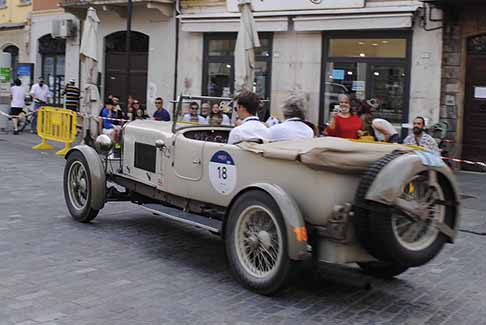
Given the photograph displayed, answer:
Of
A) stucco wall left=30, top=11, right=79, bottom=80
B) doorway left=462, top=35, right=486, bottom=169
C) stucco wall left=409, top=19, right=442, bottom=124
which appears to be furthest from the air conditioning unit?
doorway left=462, top=35, right=486, bottom=169

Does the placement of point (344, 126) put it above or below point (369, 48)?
below

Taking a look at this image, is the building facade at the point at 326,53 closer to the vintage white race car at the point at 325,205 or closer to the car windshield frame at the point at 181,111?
the car windshield frame at the point at 181,111

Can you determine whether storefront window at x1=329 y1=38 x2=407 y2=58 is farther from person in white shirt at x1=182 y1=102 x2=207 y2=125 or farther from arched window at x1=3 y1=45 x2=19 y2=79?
arched window at x1=3 y1=45 x2=19 y2=79

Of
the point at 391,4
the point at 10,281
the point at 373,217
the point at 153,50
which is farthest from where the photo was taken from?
the point at 153,50

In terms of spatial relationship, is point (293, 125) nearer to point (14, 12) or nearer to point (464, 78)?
point (464, 78)

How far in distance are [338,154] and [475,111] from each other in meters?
10.4

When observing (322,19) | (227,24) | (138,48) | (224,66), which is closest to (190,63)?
(224,66)

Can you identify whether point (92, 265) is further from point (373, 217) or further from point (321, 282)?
point (373, 217)

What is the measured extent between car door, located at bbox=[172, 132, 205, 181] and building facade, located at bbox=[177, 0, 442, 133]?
954 cm

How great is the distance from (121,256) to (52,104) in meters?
19.5

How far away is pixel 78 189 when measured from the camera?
8.07 metres

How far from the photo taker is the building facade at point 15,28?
26031mm

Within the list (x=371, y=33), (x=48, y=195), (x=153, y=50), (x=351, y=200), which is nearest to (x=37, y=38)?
(x=153, y=50)

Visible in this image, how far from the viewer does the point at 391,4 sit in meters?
15.3
